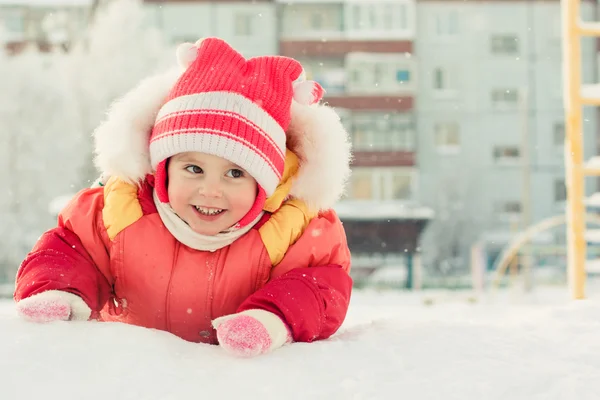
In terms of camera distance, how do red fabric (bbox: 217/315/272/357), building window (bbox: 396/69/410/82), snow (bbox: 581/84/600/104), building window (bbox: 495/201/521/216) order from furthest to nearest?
building window (bbox: 495/201/521/216)
building window (bbox: 396/69/410/82)
snow (bbox: 581/84/600/104)
red fabric (bbox: 217/315/272/357)

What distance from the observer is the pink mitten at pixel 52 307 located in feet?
4.07

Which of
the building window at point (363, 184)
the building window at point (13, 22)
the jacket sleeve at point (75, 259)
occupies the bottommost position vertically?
the building window at point (363, 184)

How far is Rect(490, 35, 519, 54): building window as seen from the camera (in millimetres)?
20328

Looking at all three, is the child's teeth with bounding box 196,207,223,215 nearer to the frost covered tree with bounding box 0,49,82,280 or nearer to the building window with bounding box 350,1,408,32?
the frost covered tree with bounding box 0,49,82,280

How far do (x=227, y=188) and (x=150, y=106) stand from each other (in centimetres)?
30

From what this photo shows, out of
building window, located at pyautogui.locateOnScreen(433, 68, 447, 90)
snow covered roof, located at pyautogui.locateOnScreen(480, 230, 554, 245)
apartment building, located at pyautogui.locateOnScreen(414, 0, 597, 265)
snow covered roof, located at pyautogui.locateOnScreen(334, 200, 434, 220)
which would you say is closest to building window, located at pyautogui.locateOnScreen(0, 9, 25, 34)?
snow covered roof, located at pyautogui.locateOnScreen(334, 200, 434, 220)

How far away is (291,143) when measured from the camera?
5.47 feet

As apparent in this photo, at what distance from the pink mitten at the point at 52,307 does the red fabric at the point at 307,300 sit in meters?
0.30

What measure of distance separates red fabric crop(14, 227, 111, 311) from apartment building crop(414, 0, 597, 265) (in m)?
18.1

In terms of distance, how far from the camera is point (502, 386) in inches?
40.3

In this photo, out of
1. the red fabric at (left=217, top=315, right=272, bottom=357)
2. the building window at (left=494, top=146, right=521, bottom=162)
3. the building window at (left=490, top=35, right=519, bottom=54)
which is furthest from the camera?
the building window at (left=490, top=35, right=519, bottom=54)

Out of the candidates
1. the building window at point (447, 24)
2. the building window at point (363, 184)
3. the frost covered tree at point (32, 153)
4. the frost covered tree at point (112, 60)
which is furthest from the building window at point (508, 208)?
the frost covered tree at point (32, 153)

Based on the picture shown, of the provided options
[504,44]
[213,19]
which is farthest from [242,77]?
[504,44]

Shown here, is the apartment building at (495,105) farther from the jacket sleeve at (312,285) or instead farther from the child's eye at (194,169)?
the child's eye at (194,169)
